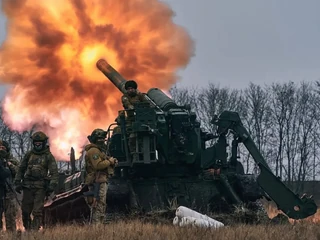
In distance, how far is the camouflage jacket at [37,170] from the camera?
14.4m

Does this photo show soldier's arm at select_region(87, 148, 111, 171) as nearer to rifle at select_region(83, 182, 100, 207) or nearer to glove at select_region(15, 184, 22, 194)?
rifle at select_region(83, 182, 100, 207)

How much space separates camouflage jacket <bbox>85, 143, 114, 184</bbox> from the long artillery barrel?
326cm

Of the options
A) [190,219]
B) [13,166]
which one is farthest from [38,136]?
[190,219]

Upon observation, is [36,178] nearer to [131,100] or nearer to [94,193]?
[94,193]

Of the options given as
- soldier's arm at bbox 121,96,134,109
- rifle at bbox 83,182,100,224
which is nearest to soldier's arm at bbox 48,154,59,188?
rifle at bbox 83,182,100,224

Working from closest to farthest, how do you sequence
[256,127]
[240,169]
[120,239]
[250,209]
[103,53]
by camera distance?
[120,239] → [250,209] → [240,169] → [103,53] → [256,127]

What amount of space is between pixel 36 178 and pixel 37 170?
184 mm

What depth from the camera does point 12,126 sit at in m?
23.6

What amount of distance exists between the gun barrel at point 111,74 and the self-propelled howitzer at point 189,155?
6.53 feet

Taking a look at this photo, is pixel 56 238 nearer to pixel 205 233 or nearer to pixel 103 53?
pixel 205 233

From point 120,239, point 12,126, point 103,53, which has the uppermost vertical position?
point 103,53

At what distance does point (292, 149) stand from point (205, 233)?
137ft

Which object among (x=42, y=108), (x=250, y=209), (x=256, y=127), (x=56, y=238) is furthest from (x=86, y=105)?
(x=256, y=127)

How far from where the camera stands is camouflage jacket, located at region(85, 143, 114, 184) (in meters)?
14.5
